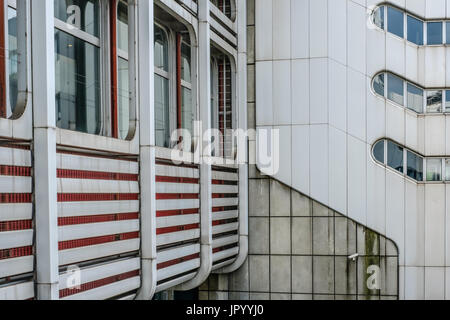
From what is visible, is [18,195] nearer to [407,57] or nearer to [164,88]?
[164,88]

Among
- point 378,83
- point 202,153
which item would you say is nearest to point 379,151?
point 378,83

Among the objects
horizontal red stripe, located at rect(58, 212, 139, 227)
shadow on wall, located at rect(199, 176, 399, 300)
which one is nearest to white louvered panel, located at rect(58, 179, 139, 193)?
horizontal red stripe, located at rect(58, 212, 139, 227)

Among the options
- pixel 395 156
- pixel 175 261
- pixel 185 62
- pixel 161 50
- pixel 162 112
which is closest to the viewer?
pixel 175 261

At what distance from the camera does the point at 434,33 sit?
1394 cm

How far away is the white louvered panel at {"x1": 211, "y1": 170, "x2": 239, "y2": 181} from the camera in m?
12.4

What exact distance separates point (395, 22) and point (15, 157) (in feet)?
36.1

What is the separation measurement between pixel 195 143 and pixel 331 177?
4.35 m

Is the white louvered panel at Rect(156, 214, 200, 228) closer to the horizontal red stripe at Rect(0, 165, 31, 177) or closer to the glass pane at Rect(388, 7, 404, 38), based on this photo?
the horizontal red stripe at Rect(0, 165, 31, 177)

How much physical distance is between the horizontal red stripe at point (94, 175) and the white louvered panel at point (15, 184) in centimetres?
56

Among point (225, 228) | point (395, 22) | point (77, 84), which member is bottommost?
point (225, 228)

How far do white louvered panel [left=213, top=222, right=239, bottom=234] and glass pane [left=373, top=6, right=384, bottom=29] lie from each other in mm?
6198

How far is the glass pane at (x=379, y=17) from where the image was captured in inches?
552

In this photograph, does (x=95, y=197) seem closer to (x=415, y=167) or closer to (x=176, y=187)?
(x=176, y=187)

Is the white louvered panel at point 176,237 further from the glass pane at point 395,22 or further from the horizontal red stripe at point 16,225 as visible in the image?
the glass pane at point 395,22
